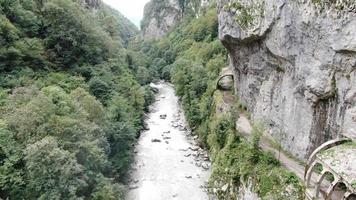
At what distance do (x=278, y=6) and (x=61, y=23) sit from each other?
28380 mm

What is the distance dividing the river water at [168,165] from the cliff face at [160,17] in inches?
2666

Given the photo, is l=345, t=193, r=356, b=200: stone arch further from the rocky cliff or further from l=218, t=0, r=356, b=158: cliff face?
the rocky cliff

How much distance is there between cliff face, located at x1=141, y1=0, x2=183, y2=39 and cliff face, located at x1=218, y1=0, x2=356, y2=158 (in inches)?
3185

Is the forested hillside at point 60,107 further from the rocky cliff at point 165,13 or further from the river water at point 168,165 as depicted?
the rocky cliff at point 165,13

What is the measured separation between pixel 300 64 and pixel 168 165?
18.0 metres

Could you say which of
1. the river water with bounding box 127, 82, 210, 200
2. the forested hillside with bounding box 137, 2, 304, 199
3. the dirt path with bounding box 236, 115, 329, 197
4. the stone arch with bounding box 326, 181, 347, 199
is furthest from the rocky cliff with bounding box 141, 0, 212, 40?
the stone arch with bounding box 326, 181, 347, 199

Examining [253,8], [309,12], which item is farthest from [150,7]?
[309,12]

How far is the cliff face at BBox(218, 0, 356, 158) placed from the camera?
21.7 metres

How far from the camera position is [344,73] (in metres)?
21.9

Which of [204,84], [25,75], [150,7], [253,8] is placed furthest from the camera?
[150,7]

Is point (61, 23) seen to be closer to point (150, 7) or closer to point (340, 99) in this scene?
point (340, 99)

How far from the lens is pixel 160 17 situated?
398ft

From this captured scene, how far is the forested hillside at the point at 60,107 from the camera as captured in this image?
21.4m

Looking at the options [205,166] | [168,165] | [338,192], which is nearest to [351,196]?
[338,192]
